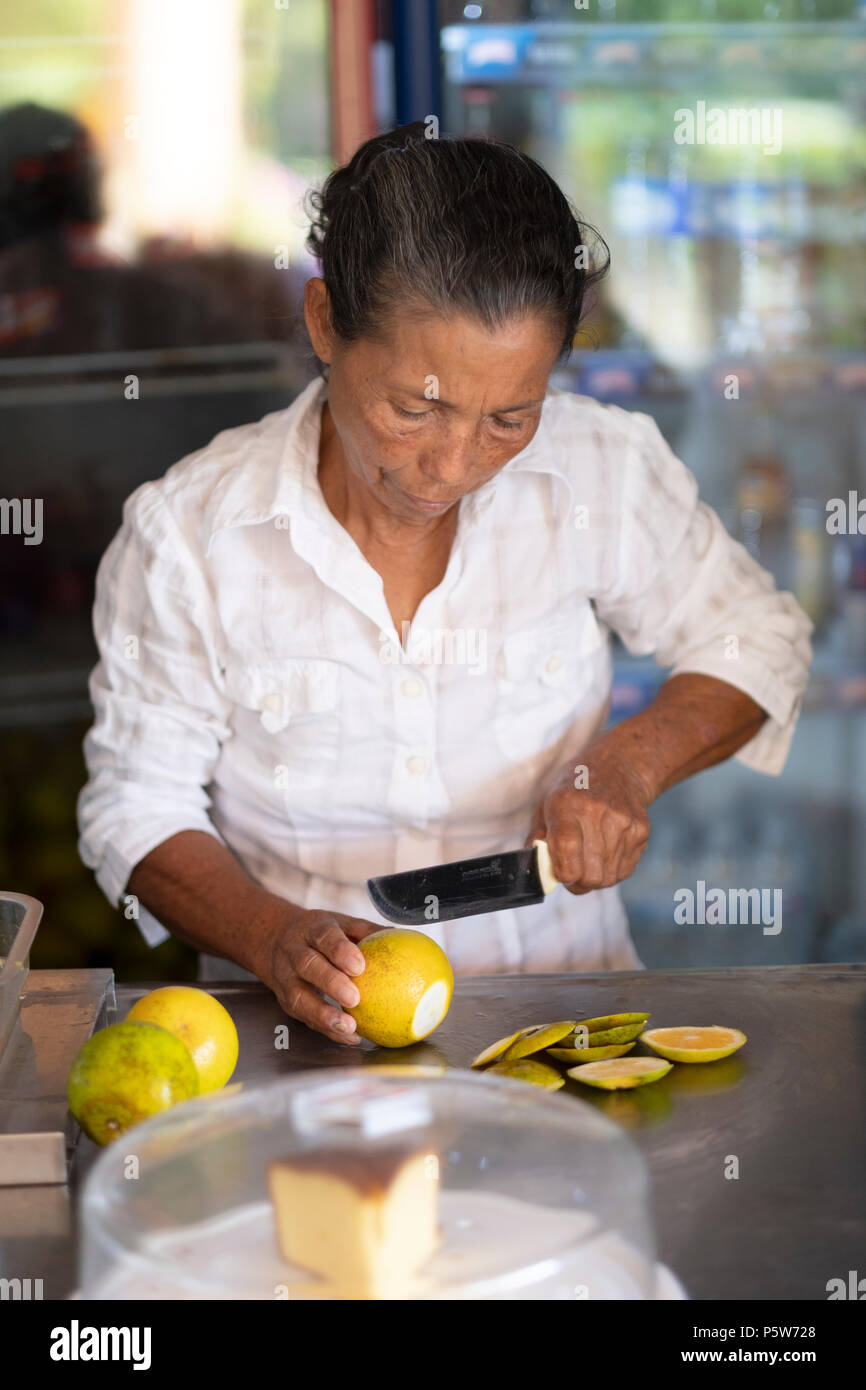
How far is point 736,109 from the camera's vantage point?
10.4 feet

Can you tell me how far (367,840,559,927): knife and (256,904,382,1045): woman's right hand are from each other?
0.04 metres

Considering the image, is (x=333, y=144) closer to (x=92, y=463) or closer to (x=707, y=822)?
(x=92, y=463)

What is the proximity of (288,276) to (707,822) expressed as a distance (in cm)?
158

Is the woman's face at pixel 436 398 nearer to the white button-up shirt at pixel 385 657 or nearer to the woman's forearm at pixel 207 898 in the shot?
the white button-up shirt at pixel 385 657

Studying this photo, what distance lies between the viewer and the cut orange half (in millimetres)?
1364

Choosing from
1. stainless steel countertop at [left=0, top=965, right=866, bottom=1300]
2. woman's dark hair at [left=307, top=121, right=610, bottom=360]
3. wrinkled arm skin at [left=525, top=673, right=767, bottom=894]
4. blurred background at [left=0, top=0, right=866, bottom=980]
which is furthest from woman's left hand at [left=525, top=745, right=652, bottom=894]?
blurred background at [left=0, top=0, right=866, bottom=980]

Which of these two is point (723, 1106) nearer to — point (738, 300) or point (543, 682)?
point (543, 682)

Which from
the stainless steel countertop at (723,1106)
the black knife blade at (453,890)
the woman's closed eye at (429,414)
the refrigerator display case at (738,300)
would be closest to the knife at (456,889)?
the black knife blade at (453,890)

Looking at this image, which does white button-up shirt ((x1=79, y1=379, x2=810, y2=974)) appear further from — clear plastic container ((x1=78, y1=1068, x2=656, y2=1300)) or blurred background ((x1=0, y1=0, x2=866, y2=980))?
blurred background ((x1=0, y1=0, x2=866, y2=980))

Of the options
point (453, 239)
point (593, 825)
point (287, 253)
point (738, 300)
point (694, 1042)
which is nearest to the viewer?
point (694, 1042)

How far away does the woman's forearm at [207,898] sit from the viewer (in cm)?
160

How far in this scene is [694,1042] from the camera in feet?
4.57

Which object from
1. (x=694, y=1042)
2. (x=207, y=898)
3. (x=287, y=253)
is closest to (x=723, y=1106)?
(x=694, y=1042)

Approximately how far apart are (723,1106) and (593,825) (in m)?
0.40
